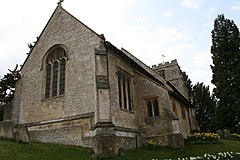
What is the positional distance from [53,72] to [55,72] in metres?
0.15

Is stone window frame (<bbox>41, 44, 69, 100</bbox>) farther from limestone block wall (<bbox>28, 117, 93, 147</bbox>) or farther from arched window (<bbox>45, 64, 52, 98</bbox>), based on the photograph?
limestone block wall (<bbox>28, 117, 93, 147</bbox>)

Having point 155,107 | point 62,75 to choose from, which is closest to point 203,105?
point 155,107

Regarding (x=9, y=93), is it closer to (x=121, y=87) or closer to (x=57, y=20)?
(x=57, y=20)

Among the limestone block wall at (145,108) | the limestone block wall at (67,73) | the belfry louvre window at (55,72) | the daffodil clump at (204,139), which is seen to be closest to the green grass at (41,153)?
the limestone block wall at (67,73)

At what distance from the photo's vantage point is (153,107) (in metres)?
18.1

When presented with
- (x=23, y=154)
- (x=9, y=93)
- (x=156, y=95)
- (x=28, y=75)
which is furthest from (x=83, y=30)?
(x=9, y=93)

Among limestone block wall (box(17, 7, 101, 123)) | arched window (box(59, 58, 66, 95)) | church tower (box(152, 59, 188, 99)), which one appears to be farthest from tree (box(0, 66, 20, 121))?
church tower (box(152, 59, 188, 99))

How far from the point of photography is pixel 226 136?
2528 cm

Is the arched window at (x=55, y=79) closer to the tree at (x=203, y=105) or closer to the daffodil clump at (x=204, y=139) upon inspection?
the daffodil clump at (x=204, y=139)

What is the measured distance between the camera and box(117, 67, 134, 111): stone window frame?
54.0ft

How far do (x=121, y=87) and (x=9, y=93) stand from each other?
14.3m

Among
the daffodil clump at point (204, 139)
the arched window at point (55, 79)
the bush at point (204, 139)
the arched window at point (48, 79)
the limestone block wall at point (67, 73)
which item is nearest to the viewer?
the limestone block wall at point (67, 73)

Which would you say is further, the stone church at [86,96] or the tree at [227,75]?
the tree at [227,75]

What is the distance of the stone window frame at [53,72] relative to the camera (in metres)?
16.2
